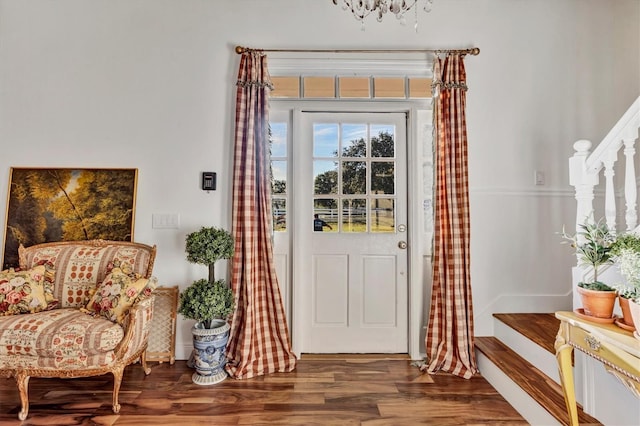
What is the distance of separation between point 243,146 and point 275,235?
80cm

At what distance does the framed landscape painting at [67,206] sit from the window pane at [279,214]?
119cm

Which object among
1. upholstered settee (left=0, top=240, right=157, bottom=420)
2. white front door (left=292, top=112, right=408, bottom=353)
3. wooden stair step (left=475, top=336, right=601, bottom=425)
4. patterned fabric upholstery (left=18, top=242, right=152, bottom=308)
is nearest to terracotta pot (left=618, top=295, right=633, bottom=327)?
wooden stair step (left=475, top=336, right=601, bottom=425)

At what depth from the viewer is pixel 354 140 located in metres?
2.75

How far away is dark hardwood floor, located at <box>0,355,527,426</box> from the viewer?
6.08ft

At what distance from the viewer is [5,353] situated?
1883 millimetres

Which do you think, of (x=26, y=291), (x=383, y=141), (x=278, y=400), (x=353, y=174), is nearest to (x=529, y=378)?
(x=278, y=400)

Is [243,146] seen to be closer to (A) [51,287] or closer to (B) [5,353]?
(A) [51,287]

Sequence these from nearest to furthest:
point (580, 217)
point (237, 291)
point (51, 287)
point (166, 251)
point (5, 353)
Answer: point (580, 217) → point (5, 353) → point (51, 287) → point (237, 291) → point (166, 251)

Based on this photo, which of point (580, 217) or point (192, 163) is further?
point (192, 163)

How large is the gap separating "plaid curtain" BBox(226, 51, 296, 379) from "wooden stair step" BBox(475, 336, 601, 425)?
1.50 m

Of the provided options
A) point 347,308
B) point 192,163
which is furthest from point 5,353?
point 347,308

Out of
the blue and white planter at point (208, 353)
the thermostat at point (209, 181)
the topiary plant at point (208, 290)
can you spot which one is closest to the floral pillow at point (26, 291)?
the topiary plant at point (208, 290)

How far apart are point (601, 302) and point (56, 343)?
2909mm

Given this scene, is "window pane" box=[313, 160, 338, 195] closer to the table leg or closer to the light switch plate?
the light switch plate
